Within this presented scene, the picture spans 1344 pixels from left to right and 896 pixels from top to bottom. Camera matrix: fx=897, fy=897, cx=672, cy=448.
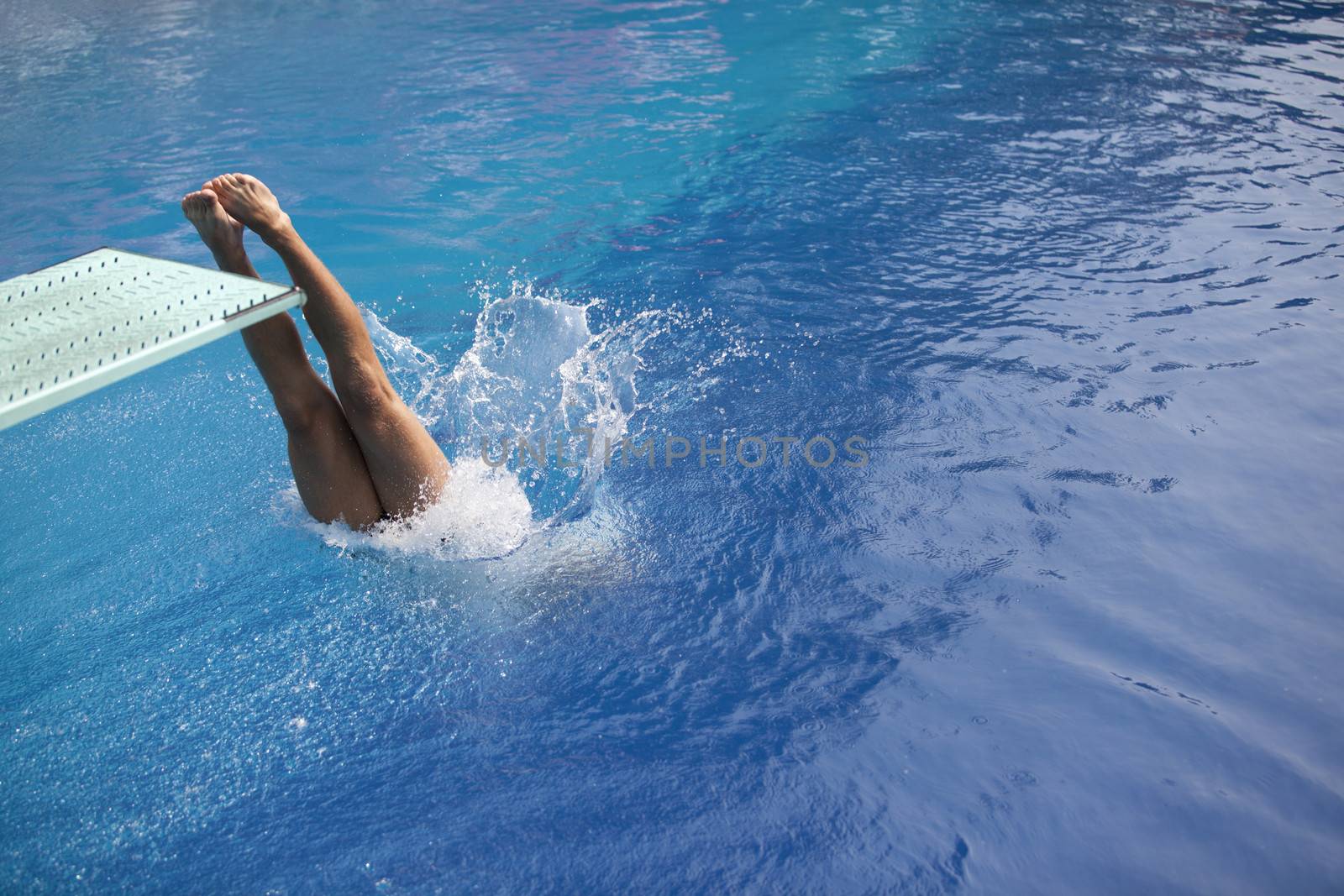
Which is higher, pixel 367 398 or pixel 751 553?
pixel 367 398

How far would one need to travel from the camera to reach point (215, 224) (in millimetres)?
2529

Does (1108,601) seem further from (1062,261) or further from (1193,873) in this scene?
(1062,261)

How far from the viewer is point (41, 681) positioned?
2945mm

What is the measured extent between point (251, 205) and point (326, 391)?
0.59 metres

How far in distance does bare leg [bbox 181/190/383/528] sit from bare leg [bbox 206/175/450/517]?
5 cm

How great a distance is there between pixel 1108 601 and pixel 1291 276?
292 cm

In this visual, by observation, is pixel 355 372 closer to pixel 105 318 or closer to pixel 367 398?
pixel 367 398

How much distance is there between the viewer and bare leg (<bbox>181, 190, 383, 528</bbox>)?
101 inches

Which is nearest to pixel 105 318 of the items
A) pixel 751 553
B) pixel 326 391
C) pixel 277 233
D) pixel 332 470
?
pixel 277 233

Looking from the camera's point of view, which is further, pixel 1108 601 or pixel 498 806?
pixel 1108 601

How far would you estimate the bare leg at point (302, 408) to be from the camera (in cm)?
256

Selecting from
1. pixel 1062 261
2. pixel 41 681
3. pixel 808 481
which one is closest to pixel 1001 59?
pixel 1062 261

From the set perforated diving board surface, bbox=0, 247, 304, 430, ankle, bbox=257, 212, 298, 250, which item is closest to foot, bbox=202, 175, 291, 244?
ankle, bbox=257, 212, 298, 250

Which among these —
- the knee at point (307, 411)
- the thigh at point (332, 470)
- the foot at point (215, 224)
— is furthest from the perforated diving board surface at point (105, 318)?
the thigh at point (332, 470)
